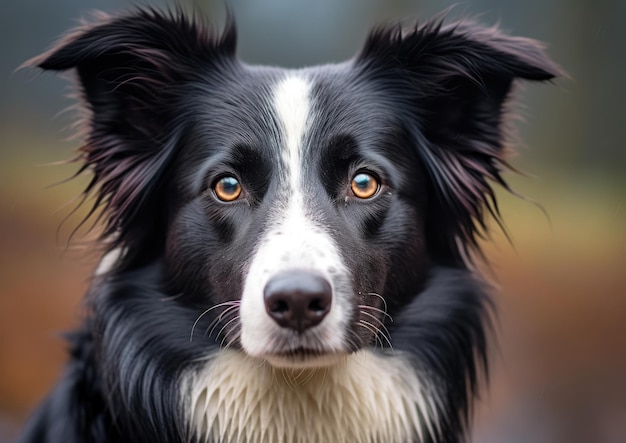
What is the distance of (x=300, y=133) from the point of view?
2.83m

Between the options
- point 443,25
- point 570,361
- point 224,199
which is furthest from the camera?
point 570,361

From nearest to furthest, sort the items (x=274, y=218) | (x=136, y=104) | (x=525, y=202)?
(x=274, y=218)
(x=136, y=104)
(x=525, y=202)

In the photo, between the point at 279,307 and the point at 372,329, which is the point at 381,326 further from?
the point at 279,307

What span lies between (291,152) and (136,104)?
716 millimetres

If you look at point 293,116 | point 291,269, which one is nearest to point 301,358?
point 291,269

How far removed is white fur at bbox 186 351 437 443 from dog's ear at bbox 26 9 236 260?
2.31 ft

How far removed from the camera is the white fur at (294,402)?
2758 millimetres

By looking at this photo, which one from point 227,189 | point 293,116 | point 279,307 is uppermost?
point 293,116

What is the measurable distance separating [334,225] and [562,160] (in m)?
5.45

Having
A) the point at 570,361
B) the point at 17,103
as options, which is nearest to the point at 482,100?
the point at 570,361

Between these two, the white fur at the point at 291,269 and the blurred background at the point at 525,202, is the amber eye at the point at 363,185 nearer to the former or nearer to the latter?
the white fur at the point at 291,269

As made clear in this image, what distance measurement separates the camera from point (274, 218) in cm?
261

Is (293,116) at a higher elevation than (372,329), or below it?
higher

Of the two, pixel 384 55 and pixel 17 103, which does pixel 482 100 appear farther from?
pixel 17 103
